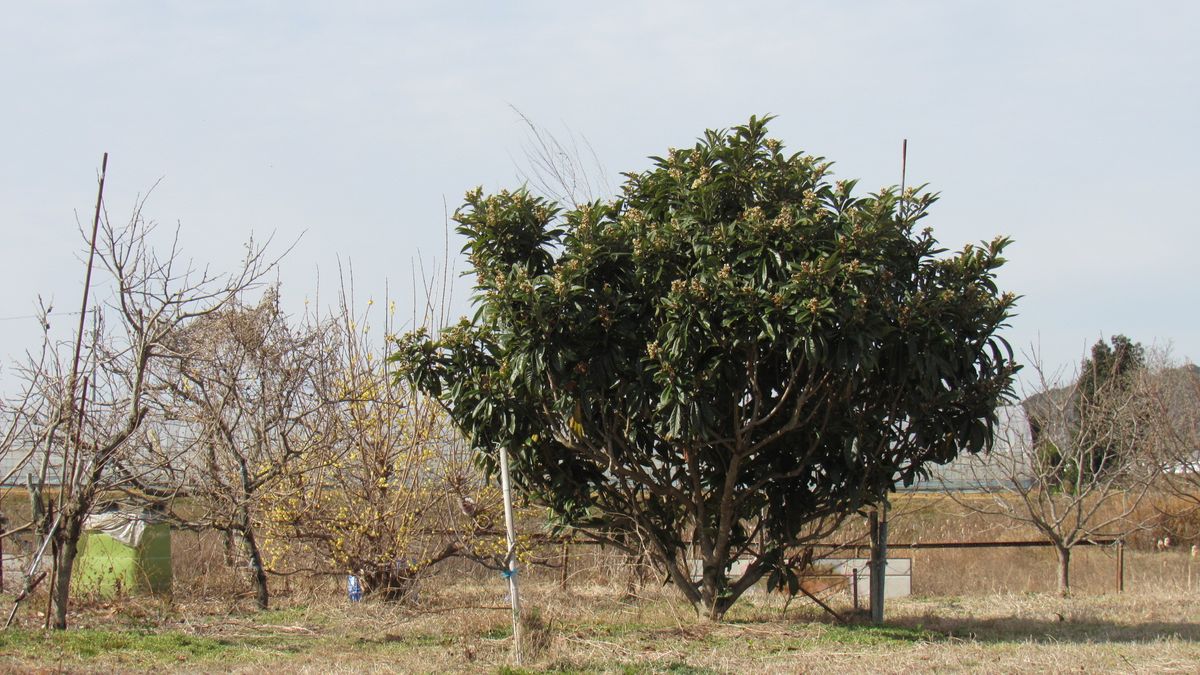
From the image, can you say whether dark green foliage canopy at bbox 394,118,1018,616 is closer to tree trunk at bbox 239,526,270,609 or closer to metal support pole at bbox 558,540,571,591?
metal support pole at bbox 558,540,571,591

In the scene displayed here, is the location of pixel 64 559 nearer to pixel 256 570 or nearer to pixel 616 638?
pixel 256 570

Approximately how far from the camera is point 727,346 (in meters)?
9.36

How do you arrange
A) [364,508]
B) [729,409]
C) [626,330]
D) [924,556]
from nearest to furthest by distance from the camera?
[626,330] < [729,409] < [364,508] < [924,556]

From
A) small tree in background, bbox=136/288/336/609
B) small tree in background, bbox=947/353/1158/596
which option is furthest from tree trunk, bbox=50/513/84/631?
small tree in background, bbox=947/353/1158/596

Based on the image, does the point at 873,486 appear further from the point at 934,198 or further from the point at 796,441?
the point at 934,198

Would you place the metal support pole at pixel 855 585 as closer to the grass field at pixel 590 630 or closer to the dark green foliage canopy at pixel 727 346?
the grass field at pixel 590 630

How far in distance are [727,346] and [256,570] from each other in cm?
683

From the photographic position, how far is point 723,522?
418 inches

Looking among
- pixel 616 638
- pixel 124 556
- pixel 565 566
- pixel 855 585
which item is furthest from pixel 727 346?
pixel 124 556

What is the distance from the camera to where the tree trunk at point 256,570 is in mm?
12961

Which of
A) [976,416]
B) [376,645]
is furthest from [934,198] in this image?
[376,645]

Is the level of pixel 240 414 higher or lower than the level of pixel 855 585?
higher

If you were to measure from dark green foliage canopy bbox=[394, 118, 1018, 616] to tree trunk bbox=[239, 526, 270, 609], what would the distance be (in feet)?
13.5

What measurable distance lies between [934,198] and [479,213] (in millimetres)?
4001
